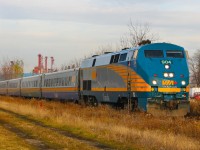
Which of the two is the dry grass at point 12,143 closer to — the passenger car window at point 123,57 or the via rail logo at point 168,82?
the via rail logo at point 168,82

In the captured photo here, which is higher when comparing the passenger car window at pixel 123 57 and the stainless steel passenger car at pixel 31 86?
the passenger car window at pixel 123 57

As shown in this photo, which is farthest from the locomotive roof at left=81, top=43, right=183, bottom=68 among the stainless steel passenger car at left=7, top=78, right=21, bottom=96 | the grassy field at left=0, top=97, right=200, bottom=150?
the stainless steel passenger car at left=7, top=78, right=21, bottom=96

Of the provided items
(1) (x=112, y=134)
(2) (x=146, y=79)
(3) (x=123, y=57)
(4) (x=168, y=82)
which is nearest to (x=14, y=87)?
(3) (x=123, y=57)

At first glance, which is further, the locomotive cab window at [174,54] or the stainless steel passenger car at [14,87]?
the stainless steel passenger car at [14,87]

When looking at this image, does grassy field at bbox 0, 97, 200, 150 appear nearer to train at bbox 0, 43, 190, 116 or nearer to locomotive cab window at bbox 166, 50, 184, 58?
train at bbox 0, 43, 190, 116

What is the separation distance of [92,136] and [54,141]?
7.58 feet

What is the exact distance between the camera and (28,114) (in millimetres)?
25312

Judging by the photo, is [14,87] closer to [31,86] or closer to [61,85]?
[31,86]

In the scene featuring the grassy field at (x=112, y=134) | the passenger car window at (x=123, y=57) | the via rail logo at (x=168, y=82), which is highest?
the passenger car window at (x=123, y=57)

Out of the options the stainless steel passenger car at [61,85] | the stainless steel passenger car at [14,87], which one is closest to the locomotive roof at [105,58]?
the stainless steel passenger car at [61,85]

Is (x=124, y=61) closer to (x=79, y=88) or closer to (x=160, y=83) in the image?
(x=160, y=83)

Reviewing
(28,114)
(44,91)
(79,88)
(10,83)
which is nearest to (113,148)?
(28,114)

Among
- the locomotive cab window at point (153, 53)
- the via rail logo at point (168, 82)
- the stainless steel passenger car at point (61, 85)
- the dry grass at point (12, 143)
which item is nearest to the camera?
the dry grass at point (12, 143)

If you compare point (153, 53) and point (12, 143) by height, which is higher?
point (153, 53)
